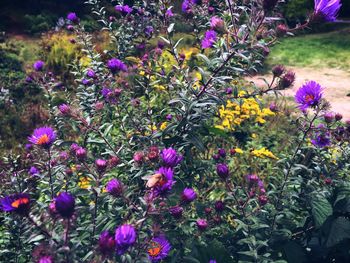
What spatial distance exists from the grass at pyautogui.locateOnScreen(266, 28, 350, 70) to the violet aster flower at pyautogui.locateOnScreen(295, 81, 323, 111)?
6073 mm

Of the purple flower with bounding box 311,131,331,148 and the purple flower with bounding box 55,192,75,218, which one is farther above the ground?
the purple flower with bounding box 55,192,75,218

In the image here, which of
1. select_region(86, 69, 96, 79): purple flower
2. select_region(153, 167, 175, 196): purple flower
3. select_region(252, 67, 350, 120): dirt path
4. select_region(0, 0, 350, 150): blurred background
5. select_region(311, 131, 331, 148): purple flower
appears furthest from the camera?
select_region(252, 67, 350, 120): dirt path

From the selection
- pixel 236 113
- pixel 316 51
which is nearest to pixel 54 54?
pixel 236 113

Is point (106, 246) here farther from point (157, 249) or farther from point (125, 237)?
point (157, 249)

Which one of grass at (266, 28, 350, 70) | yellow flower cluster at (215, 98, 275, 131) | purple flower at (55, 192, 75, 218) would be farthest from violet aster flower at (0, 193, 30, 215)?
grass at (266, 28, 350, 70)

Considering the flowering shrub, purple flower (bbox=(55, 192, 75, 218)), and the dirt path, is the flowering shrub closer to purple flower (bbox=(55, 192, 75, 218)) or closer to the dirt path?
purple flower (bbox=(55, 192, 75, 218))

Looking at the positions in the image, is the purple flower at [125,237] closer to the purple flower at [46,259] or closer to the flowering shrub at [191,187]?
the flowering shrub at [191,187]

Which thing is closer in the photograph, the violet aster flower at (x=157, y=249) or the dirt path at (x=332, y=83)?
the violet aster flower at (x=157, y=249)

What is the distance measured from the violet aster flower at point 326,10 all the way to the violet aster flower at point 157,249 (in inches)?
43.0

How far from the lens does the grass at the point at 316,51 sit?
805 cm

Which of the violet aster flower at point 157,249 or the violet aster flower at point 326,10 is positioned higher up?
the violet aster flower at point 326,10

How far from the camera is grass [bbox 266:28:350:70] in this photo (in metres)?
8.05

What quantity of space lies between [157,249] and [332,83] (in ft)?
20.5

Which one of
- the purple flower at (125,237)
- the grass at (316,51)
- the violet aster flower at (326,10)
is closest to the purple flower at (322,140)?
the violet aster flower at (326,10)
